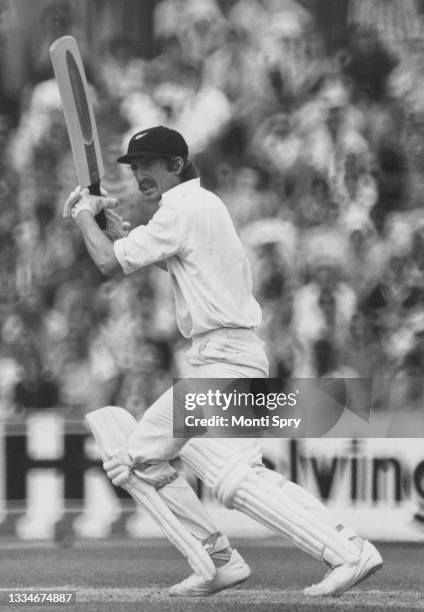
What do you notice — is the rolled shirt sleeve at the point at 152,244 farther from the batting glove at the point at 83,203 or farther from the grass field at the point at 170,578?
the grass field at the point at 170,578

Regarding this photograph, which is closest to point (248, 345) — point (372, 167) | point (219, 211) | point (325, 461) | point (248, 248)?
point (219, 211)

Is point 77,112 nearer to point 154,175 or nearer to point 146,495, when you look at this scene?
point 154,175

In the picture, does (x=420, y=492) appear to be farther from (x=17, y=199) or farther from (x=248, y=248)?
(x=17, y=199)

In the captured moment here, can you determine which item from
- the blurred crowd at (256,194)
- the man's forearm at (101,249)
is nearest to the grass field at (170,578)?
the blurred crowd at (256,194)

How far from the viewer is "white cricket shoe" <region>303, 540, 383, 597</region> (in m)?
3.69

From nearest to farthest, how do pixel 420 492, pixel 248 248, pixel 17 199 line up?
1. pixel 420 492
2. pixel 248 248
3. pixel 17 199

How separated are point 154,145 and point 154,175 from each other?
11 cm

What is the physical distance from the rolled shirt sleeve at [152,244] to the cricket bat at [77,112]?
0.31 metres

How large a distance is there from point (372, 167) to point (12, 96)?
201cm

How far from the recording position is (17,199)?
684 centimetres

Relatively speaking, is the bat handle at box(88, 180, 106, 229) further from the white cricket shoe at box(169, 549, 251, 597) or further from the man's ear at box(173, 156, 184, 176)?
the white cricket shoe at box(169, 549, 251, 597)

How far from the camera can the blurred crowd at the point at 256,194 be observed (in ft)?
20.5

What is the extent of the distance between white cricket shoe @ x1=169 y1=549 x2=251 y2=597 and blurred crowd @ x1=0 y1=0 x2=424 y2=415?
1.88 metres

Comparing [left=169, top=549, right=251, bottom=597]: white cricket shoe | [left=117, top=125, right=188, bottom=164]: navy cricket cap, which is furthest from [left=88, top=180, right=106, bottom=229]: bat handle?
[left=169, top=549, right=251, bottom=597]: white cricket shoe
